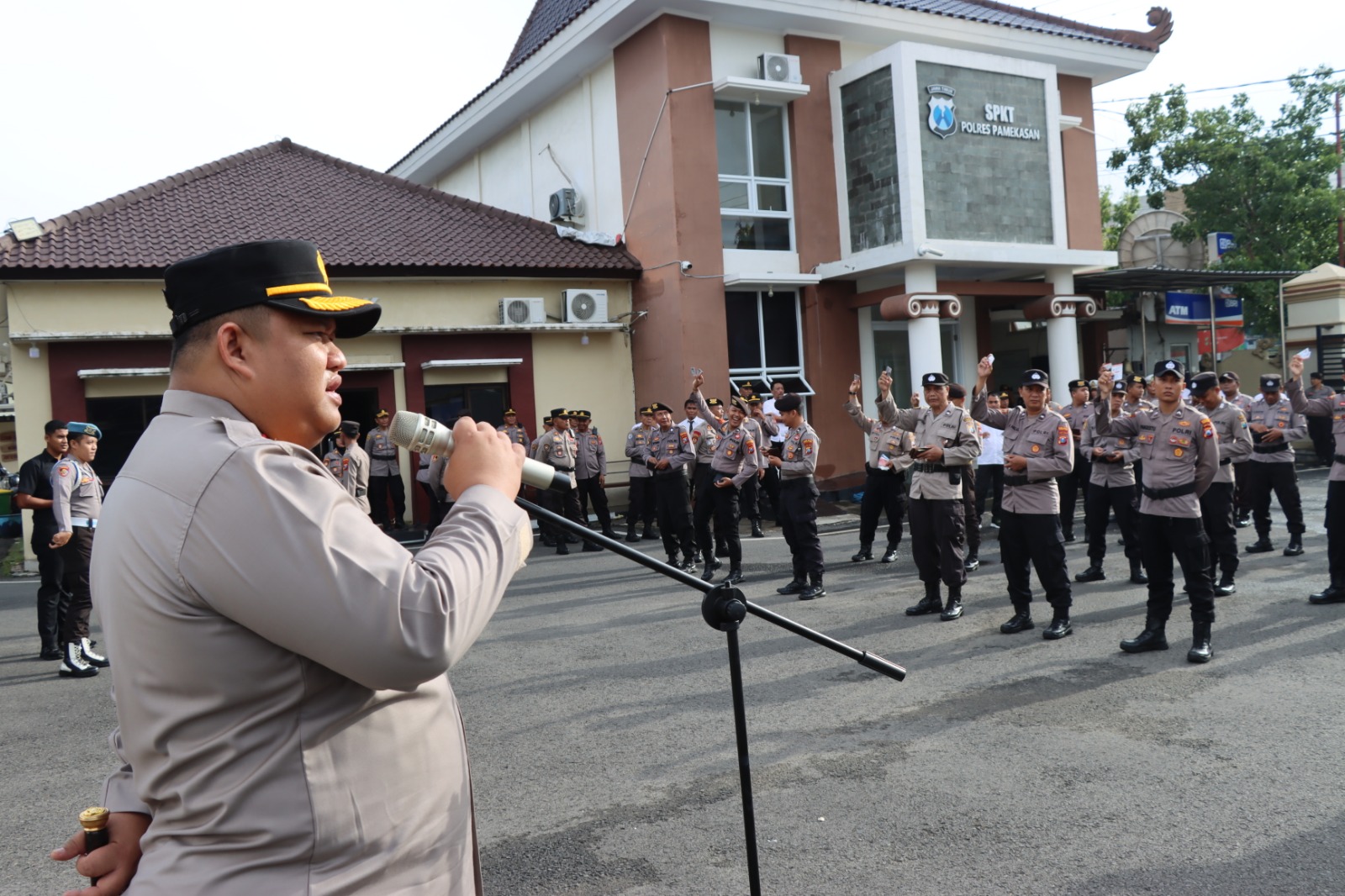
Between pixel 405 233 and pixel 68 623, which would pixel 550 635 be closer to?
pixel 68 623

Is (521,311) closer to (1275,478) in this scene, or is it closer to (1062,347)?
(1062,347)

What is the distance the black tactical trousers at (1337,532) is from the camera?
8.14 m

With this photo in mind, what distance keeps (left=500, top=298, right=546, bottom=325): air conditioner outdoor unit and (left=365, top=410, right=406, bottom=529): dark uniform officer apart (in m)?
2.68

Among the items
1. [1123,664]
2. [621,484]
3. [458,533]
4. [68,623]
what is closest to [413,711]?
[458,533]

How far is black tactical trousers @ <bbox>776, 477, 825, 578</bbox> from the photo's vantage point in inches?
384

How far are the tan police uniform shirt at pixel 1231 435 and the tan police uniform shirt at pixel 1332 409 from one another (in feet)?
2.43

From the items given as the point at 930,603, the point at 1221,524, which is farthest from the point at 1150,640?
the point at 1221,524

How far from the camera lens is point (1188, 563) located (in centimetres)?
691

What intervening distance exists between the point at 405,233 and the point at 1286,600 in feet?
47.4

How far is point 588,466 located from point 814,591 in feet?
22.6

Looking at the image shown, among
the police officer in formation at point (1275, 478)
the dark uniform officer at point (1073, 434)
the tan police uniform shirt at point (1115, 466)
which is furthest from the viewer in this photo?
the dark uniform officer at point (1073, 434)

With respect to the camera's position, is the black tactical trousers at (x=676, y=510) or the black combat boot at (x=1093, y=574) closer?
the black combat boot at (x=1093, y=574)

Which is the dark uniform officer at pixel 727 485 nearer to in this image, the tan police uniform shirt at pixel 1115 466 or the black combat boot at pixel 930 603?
the black combat boot at pixel 930 603

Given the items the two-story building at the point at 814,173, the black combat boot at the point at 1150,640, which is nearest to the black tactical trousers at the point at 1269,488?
the black combat boot at the point at 1150,640
